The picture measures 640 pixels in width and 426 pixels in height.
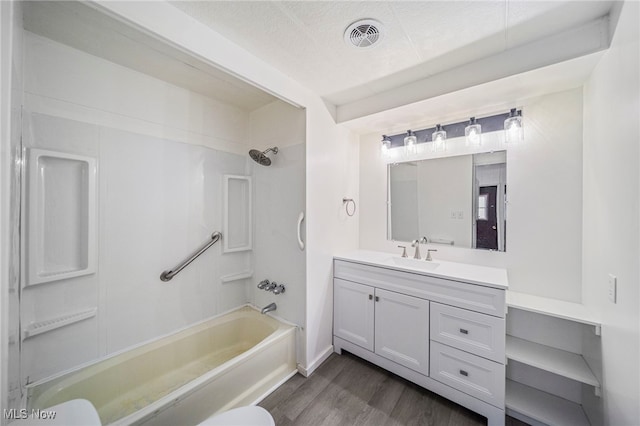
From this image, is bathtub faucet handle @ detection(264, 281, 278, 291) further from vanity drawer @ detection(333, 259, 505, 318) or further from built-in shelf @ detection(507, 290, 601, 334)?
built-in shelf @ detection(507, 290, 601, 334)

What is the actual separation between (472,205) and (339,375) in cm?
182

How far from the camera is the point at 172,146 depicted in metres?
1.89

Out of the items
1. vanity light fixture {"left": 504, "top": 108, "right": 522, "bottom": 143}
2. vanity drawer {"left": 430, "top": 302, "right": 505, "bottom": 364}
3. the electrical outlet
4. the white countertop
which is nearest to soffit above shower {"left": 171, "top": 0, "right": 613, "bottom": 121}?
vanity light fixture {"left": 504, "top": 108, "right": 522, "bottom": 143}

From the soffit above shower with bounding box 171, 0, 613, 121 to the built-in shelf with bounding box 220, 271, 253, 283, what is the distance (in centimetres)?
188

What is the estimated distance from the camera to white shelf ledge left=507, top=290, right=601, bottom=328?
133 centimetres

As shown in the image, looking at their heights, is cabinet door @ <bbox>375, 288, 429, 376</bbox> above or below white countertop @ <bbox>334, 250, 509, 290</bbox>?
below

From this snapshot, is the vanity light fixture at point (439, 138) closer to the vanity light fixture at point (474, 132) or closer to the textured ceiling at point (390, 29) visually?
the vanity light fixture at point (474, 132)

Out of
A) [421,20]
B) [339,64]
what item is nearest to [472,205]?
[421,20]

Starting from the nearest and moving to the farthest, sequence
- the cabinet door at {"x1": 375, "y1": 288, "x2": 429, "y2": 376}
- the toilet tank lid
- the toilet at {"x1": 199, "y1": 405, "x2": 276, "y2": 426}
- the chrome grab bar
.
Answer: the toilet tank lid, the toilet at {"x1": 199, "y1": 405, "x2": 276, "y2": 426}, the cabinet door at {"x1": 375, "y1": 288, "x2": 429, "y2": 376}, the chrome grab bar

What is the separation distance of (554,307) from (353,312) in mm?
1385

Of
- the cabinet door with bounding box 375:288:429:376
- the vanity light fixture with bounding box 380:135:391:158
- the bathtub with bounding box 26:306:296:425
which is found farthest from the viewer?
the vanity light fixture with bounding box 380:135:391:158

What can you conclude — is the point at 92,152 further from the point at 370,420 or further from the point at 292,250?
the point at 370,420

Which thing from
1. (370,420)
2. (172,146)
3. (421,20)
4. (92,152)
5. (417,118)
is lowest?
(370,420)

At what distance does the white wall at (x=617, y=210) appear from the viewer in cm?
95
